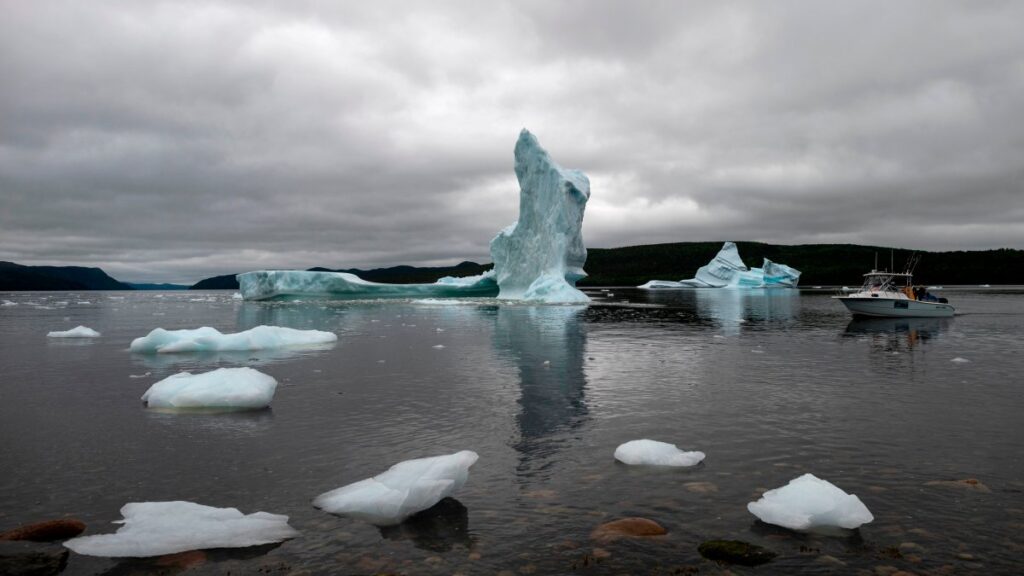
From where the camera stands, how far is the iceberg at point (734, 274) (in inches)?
4397

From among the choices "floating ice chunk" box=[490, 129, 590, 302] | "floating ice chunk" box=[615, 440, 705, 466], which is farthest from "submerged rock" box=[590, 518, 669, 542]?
"floating ice chunk" box=[490, 129, 590, 302]

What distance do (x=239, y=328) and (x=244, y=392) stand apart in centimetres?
2421

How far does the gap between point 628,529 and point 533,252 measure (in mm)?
55170

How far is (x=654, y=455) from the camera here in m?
8.12

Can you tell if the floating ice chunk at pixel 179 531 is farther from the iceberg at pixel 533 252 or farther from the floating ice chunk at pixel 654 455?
the iceberg at pixel 533 252

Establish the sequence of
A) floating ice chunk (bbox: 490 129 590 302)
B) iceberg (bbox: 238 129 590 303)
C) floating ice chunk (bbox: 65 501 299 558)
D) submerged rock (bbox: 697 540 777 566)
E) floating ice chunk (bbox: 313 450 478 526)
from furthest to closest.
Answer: iceberg (bbox: 238 129 590 303) → floating ice chunk (bbox: 490 129 590 302) → floating ice chunk (bbox: 313 450 478 526) → floating ice chunk (bbox: 65 501 299 558) → submerged rock (bbox: 697 540 777 566)

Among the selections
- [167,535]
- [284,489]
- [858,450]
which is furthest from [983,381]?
[167,535]

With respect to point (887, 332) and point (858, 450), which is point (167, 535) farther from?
point (887, 332)

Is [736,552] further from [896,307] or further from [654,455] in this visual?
[896,307]

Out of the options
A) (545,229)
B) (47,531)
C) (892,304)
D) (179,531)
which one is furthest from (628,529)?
(545,229)

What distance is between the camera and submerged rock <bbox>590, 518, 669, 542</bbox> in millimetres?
5883

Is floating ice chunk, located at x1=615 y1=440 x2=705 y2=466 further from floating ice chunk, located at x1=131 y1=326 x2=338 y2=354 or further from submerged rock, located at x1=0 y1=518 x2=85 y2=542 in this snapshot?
floating ice chunk, located at x1=131 y1=326 x2=338 y2=354

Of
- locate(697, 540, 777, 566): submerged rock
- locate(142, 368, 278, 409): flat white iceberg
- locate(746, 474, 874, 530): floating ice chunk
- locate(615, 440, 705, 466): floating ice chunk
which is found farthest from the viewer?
locate(142, 368, 278, 409): flat white iceberg

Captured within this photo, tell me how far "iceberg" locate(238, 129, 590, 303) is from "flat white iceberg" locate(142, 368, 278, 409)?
43.7 m
